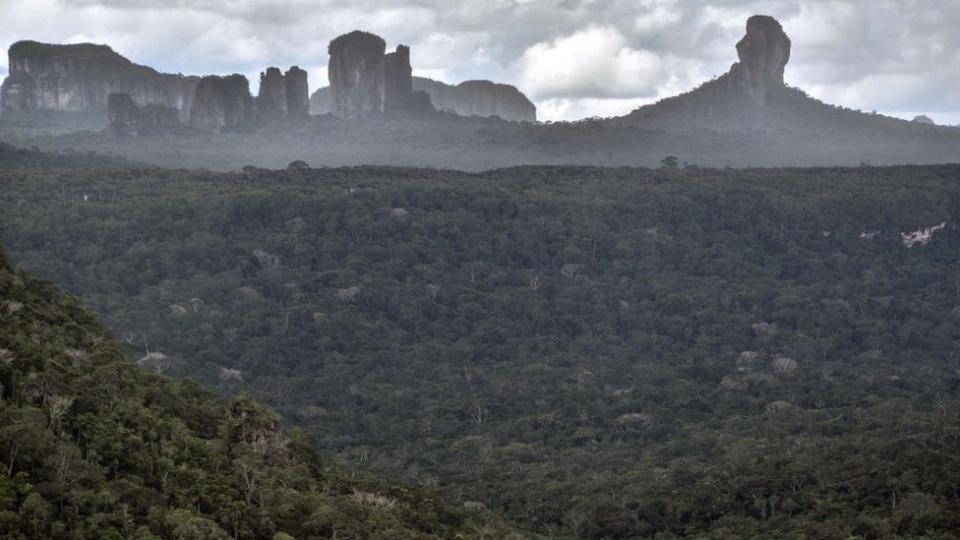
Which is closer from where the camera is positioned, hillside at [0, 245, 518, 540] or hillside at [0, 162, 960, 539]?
hillside at [0, 245, 518, 540]

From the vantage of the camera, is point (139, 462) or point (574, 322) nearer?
point (139, 462)

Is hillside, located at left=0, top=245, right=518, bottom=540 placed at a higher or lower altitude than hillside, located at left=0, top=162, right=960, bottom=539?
higher

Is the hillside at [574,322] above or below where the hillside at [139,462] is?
below

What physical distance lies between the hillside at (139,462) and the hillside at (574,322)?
6.61 metres

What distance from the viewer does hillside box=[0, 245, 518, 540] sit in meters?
51.3

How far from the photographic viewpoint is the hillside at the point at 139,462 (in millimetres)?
51344

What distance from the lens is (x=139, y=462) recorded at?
189 ft

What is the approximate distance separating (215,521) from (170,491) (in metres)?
2.38

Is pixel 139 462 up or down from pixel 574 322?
up

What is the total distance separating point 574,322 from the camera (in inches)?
5920

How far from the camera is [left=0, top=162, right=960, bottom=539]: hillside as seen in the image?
Result: 8925 cm

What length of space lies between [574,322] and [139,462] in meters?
94.7

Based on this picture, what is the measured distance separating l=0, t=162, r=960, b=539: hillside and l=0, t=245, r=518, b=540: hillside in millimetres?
6613

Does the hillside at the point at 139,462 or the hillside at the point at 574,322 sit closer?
the hillside at the point at 139,462
